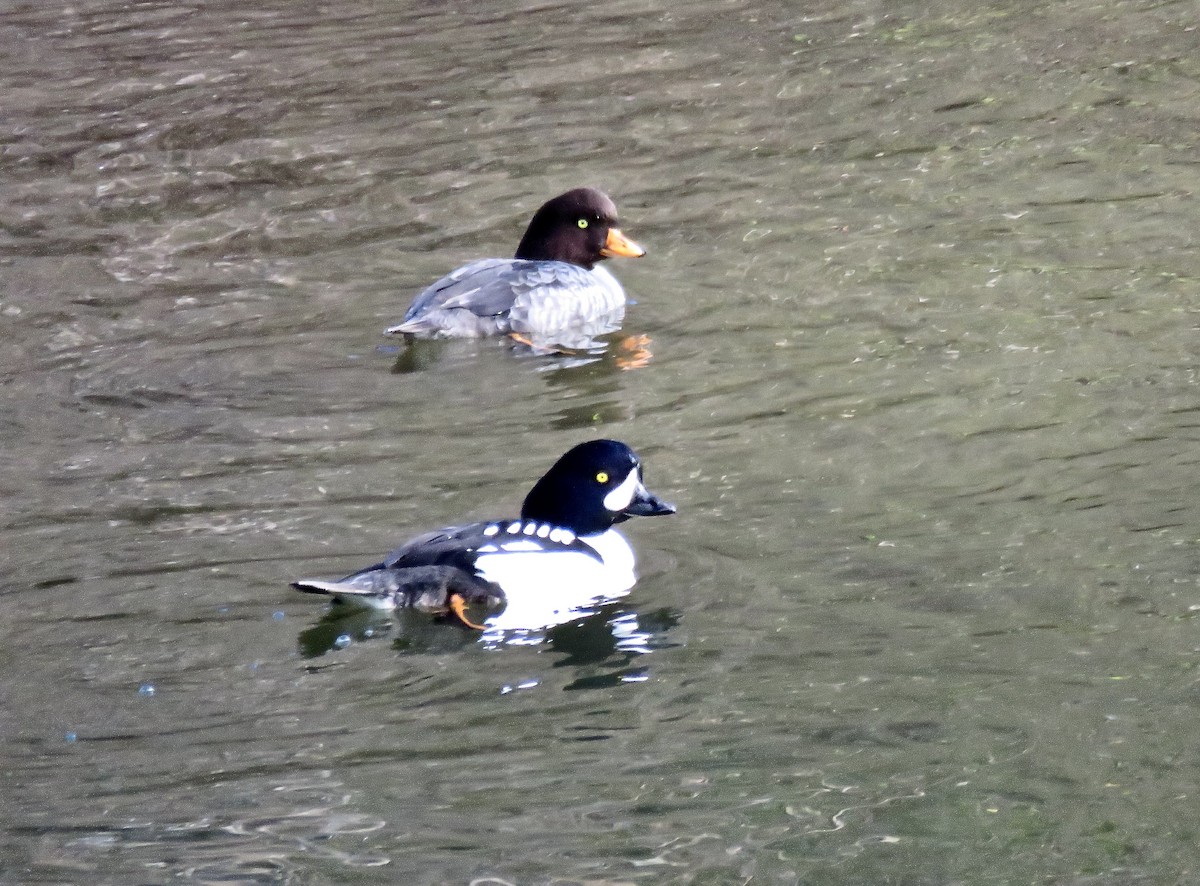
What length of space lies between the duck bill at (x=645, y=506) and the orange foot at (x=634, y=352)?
8.13 ft

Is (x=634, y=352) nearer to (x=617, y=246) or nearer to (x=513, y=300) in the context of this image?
(x=513, y=300)

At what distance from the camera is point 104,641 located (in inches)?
258

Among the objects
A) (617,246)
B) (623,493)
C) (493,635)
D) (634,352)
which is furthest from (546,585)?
(617,246)

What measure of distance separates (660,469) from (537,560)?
133 cm

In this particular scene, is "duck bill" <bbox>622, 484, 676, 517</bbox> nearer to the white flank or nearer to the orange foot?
the white flank

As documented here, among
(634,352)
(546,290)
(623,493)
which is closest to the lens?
(623,493)

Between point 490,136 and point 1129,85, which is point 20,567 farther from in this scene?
point 1129,85

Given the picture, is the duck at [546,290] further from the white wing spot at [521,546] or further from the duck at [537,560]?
the white wing spot at [521,546]

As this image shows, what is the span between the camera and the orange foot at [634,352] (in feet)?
31.9

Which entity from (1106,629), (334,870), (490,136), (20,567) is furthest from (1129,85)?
(334,870)

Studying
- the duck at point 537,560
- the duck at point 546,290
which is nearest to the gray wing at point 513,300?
the duck at point 546,290

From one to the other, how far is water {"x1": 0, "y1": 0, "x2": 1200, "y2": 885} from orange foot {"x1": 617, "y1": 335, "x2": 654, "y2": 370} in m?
0.13

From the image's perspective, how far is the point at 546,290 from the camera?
34.6ft

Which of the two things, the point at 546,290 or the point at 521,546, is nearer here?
the point at 521,546
